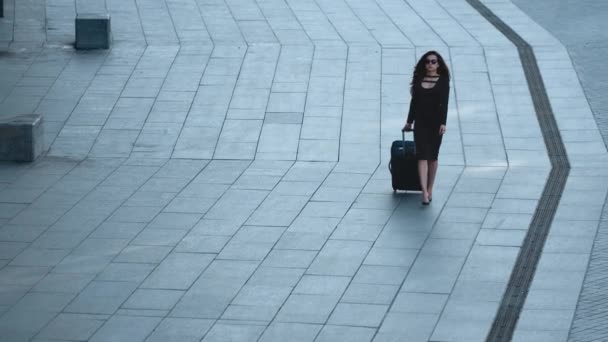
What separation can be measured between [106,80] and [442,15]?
311 inches

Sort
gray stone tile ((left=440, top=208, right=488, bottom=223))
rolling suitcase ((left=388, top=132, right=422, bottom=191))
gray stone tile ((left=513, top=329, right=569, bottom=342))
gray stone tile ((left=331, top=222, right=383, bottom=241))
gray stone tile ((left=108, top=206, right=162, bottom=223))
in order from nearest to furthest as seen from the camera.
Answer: gray stone tile ((left=513, top=329, right=569, bottom=342))
gray stone tile ((left=331, top=222, right=383, bottom=241))
gray stone tile ((left=440, top=208, right=488, bottom=223))
gray stone tile ((left=108, top=206, right=162, bottom=223))
rolling suitcase ((left=388, top=132, right=422, bottom=191))

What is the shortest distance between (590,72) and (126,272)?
11437mm

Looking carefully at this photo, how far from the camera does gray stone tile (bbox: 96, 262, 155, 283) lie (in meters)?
12.8

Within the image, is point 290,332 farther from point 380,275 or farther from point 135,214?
point 135,214

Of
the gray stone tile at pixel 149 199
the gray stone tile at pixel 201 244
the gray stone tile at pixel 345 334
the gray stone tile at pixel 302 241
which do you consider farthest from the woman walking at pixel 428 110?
the gray stone tile at pixel 345 334

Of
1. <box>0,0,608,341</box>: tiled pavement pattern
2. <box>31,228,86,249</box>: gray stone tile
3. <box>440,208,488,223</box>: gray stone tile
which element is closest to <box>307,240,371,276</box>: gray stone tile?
<box>0,0,608,341</box>: tiled pavement pattern

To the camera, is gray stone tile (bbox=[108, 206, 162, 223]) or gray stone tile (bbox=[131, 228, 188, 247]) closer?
gray stone tile (bbox=[131, 228, 188, 247])

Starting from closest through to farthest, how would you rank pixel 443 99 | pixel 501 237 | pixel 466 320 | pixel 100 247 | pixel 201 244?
1. pixel 466 320
2. pixel 100 247
3. pixel 201 244
4. pixel 501 237
5. pixel 443 99

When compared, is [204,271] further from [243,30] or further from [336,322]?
[243,30]

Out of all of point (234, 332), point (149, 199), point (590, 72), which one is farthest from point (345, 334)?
point (590, 72)

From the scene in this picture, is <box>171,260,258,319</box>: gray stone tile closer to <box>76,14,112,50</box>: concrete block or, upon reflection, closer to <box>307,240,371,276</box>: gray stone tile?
<box>307,240,371,276</box>: gray stone tile

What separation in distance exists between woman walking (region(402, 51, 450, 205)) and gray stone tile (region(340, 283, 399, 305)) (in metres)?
3.20

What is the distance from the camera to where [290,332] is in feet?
36.9

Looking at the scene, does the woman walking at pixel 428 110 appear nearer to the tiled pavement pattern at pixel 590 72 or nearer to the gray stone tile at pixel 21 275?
the tiled pavement pattern at pixel 590 72
